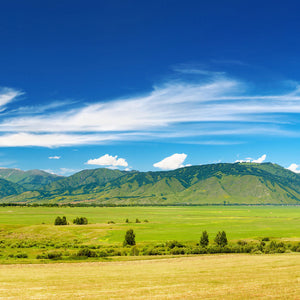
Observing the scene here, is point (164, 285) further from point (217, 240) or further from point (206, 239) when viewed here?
point (217, 240)

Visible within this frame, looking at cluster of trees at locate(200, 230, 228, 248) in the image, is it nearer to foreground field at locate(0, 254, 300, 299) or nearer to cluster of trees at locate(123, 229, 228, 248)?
cluster of trees at locate(123, 229, 228, 248)

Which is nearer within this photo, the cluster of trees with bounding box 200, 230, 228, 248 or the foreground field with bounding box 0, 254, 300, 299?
the foreground field with bounding box 0, 254, 300, 299

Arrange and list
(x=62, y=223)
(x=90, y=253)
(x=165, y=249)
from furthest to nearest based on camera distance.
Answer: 1. (x=62, y=223)
2. (x=165, y=249)
3. (x=90, y=253)

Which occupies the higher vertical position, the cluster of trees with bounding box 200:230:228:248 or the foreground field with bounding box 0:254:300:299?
the foreground field with bounding box 0:254:300:299

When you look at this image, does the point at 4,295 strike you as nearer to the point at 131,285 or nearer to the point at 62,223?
the point at 131,285

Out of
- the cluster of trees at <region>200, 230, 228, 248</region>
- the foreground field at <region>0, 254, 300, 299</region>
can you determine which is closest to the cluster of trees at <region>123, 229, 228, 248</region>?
the cluster of trees at <region>200, 230, 228, 248</region>

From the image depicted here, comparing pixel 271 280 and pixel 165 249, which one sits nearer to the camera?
pixel 271 280

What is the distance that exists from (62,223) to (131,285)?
442 feet

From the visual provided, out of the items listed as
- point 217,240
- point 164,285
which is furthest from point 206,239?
point 164,285

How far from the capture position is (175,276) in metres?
37.2

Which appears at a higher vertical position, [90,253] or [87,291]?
[87,291]

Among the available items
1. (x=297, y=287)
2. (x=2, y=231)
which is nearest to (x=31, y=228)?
(x=2, y=231)

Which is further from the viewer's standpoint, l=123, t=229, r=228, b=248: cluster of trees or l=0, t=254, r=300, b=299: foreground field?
l=123, t=229, r=228, b=248: cluster of trees

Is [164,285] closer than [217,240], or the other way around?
[164,285]
